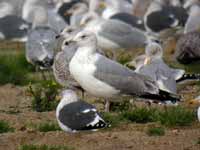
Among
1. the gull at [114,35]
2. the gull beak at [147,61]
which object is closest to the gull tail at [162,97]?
the gull beak at [147,61]

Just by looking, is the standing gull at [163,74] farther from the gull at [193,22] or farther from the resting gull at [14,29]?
the resting gull at [14,29]

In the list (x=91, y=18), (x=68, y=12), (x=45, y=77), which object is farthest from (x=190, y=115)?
(x=68, y=12)

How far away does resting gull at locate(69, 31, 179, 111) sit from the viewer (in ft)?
34.8

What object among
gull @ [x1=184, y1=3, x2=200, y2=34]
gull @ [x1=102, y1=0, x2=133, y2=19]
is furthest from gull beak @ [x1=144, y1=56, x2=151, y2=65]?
gull @ [x1=102, y1=0, x2=133, y2=19]

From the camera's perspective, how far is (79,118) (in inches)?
369

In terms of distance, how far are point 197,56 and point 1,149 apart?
813 centimetres

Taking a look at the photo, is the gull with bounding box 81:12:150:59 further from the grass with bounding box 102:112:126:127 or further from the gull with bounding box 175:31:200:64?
the grass with bounding box 102:112:126:127

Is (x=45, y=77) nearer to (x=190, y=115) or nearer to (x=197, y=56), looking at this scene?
(x=197, y=56)

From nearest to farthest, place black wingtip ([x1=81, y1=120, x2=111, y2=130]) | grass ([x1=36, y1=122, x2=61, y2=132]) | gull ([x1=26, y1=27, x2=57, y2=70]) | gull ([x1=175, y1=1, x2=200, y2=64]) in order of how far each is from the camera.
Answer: black wingtip ([x1=81, y1=120, x2=111, y2=130]) → grass ([x1=36, y1=122, x2=61, y2=132]) → gull ([x1=26, y1=27, x2=57, y2=70]) → gull ([x1=175, y1=1, x2=200, y2=64])

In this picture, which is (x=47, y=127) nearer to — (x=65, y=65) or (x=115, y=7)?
(x=65, y=65)

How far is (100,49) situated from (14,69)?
5.55ft

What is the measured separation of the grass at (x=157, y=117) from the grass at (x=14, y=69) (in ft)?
13.1

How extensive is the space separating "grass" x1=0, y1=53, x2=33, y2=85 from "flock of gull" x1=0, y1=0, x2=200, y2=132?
39 centimetres

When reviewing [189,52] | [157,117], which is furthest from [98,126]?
[189,52]
